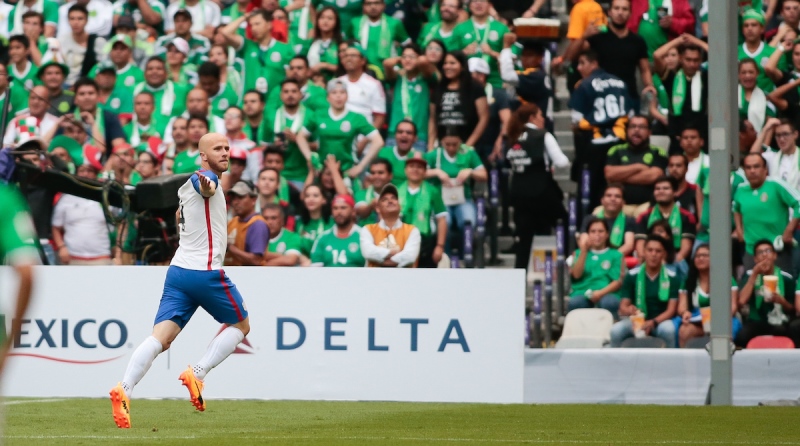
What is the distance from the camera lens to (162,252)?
606 inches

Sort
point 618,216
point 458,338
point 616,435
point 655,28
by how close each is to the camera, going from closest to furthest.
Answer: point 616,435 → point 458,338 → point 618,216 → point 655,28

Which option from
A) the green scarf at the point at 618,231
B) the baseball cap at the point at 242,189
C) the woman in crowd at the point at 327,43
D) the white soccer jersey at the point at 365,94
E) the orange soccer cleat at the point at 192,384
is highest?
the woman in crowd at the point at 327,43

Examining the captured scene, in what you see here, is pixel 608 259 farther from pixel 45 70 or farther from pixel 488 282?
pixel 45 70

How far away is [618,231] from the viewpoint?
16.1m

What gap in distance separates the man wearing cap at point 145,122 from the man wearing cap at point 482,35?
3.80 m

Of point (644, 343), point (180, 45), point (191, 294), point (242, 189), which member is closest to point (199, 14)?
point (180, 45)

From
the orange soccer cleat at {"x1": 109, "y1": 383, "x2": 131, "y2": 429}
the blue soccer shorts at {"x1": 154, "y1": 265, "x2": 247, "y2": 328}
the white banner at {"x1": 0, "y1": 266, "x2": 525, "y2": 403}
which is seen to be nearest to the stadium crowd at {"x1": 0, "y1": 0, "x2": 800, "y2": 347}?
the white banner at {"x1": 0, "y1": 266, "x2": 525, "y2": 403}

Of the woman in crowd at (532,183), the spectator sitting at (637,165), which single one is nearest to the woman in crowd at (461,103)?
the woman in crowd at (532,183)

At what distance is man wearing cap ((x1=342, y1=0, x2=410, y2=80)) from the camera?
736 inches

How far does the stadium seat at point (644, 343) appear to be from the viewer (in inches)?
570

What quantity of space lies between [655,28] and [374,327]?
6.67 meters

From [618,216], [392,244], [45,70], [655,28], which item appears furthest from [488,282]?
[45,70]

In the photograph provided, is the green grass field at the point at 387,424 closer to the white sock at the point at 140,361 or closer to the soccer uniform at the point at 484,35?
the white sock at the point at 140,361

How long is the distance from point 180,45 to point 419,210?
4.73m
